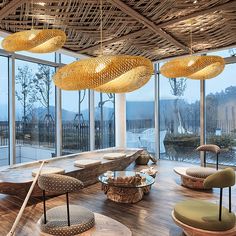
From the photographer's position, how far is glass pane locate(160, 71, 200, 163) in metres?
6.91

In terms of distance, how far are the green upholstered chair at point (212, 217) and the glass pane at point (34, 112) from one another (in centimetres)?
450

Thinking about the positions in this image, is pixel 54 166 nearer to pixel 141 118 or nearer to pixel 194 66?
pixel 194 66

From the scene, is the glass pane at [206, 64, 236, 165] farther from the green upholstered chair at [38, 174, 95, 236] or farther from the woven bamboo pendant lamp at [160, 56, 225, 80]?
the green upholstered chair at [38, 174, 95, 236]

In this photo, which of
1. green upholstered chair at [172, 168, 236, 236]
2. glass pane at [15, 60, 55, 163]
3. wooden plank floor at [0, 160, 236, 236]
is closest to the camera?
green upholstered chair at [172, 168, 236, 236]

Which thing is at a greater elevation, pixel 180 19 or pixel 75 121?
pixel 180 19

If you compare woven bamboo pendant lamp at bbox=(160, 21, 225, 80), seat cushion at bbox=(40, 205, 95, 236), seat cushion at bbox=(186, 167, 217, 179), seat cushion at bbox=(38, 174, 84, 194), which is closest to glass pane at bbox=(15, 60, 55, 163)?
seat cushion at bbox=(40, 205, 95, 236)

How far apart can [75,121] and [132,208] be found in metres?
4.10

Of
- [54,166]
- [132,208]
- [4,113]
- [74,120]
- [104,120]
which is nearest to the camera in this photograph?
[132,208]

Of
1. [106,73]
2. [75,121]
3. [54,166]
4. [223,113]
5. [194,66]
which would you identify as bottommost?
[54,166]

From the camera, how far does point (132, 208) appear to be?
11.8ft

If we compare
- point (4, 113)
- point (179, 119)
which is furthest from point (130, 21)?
point (179, 119)

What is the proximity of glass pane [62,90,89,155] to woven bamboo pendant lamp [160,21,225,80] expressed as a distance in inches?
149

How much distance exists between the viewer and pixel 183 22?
3971 mm

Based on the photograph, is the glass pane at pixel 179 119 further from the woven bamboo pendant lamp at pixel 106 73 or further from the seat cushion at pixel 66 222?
the seat cushion at pixel 66 222
